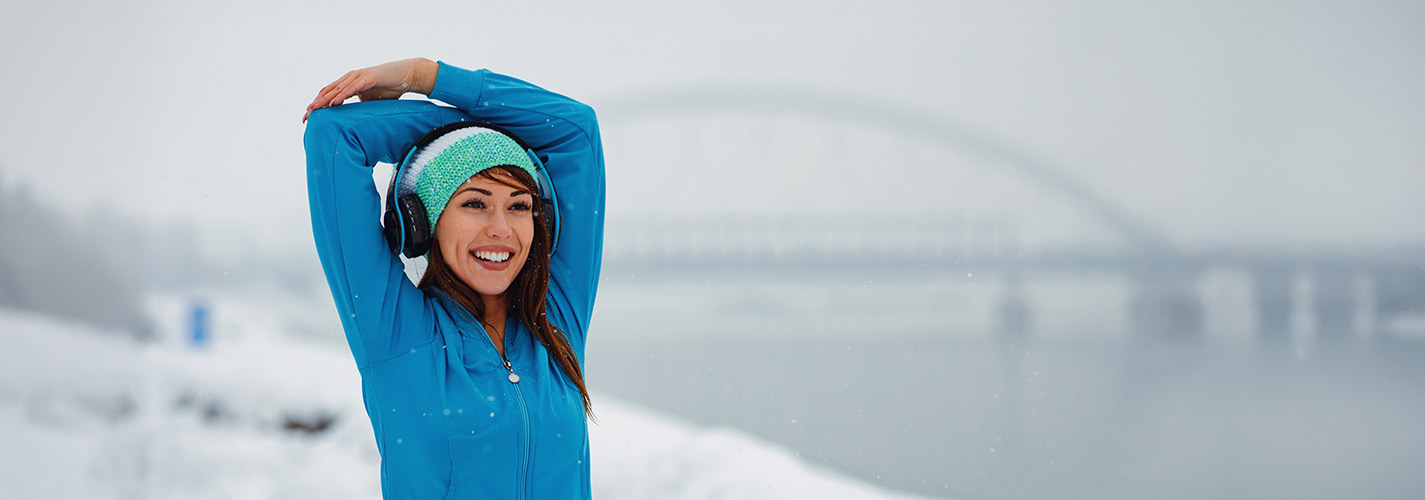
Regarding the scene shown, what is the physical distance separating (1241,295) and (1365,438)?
11.3m

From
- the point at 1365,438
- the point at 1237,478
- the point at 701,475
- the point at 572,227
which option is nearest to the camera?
the point at 572,227

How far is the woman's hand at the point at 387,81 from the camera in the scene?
1109 millimetres

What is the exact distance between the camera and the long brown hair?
1176 millimetres

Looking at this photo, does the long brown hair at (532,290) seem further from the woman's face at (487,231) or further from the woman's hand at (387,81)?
the woman's hand at (387,81)

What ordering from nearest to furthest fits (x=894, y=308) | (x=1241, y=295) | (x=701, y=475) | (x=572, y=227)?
1. (x=572, y=227)
2. (x=701, y=475)
3. (x=1241, y=295)
4. (x=894, y=308)

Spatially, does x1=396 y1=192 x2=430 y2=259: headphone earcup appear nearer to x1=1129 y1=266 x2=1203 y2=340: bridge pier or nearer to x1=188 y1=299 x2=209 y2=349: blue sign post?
x1=188 y1=299 x2=209 y2=349: blue sign post

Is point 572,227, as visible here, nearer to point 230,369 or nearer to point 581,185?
point 581,185

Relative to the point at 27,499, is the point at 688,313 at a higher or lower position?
lower

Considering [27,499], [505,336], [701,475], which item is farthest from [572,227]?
[27,499]

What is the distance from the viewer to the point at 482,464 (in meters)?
1.08

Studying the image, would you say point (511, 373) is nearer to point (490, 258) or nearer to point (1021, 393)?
point (490, 258)

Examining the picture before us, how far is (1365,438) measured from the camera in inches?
400

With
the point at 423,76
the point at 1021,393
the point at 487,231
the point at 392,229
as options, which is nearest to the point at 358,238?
the point at 392,229

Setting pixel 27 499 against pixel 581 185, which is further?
pixel 27 499
